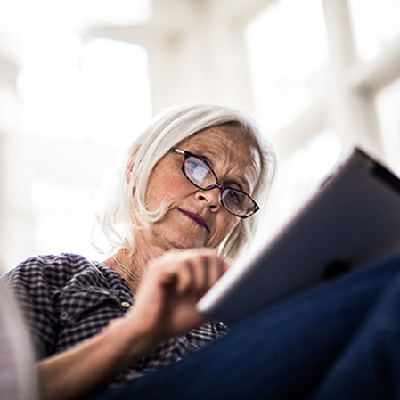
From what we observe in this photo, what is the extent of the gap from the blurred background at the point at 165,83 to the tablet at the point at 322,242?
1.84 meters

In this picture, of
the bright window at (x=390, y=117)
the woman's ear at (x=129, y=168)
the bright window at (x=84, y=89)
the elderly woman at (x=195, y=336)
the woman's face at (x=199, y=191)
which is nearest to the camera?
the elderly woman at (x=195, y=336)

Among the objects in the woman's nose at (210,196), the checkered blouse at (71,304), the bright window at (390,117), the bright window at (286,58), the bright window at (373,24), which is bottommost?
the checkered blouse at (71,304)

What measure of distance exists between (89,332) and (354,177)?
1.77ft

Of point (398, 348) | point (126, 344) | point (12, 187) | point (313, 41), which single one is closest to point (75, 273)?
point (126, 344)

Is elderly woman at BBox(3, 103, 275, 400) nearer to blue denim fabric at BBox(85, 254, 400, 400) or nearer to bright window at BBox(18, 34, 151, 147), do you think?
blue denim fabric at BBox(85, 254, 400, 400)

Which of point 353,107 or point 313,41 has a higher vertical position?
point 313,41

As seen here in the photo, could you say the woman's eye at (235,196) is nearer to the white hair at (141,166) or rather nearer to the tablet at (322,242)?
the white hair at (141,166)

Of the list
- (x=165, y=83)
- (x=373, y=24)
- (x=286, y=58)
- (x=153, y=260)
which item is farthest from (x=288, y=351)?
(x=165, y=83)

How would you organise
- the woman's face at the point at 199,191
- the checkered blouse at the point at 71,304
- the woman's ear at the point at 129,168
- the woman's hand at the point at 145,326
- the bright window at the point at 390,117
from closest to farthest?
the woman's hand at the point at 145,326 < the checkered blouse at the point at 71,304 < the woman's face at the point at 199,191 < the woman's ear at the point at 129,168 < the bright window at the point at 390,117

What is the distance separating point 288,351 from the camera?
0.58m

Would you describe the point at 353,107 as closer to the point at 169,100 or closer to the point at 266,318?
the point at 169,100

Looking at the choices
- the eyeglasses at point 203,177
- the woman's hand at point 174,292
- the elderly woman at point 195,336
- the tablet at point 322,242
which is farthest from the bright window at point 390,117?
the woman's hand at point 174,292

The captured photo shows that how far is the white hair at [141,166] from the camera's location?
1488 millimetres

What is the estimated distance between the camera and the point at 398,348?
19.7 inches
